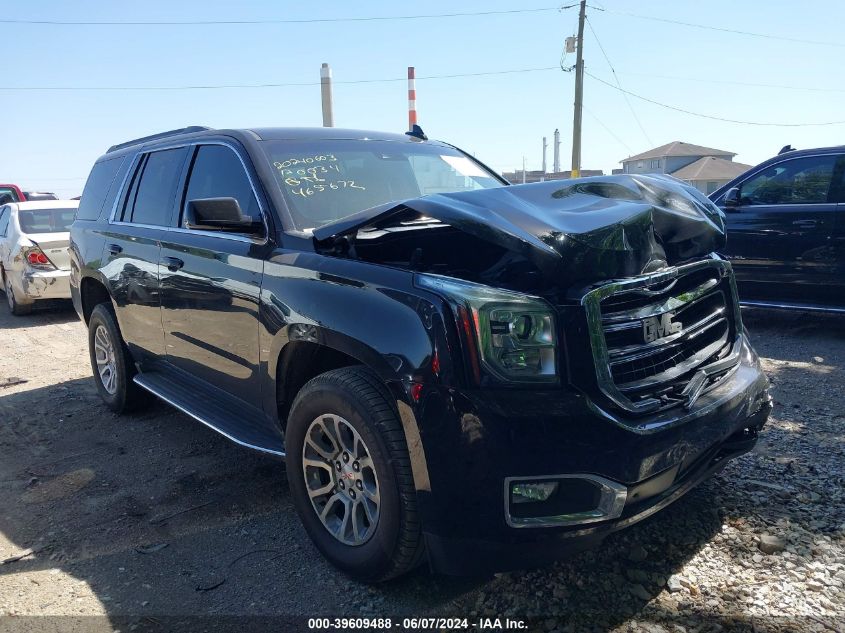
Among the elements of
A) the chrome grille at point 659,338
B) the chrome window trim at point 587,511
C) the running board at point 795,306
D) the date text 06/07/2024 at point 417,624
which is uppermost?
the chrome grille at point 659,338

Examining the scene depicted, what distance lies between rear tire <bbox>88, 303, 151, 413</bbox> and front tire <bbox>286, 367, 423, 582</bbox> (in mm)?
2533

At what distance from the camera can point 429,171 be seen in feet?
13.4

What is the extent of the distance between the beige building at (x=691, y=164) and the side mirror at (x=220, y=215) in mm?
46148

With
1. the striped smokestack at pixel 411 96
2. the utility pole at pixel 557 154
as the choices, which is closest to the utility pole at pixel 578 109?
the striped smokestack at pixel 411 96

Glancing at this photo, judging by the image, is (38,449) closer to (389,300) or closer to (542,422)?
(389,300)

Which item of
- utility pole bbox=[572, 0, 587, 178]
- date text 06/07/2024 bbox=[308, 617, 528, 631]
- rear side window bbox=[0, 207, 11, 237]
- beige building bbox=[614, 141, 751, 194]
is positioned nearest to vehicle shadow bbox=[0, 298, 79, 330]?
rear side window bbox=[0, 207, 11, 237]

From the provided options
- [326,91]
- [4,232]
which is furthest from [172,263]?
[326,91]

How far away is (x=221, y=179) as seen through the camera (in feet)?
12.3

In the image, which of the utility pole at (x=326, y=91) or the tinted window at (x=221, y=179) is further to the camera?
the utility pole at (x=326, y=91)

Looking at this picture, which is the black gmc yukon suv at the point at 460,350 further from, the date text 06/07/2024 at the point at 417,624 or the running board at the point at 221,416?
the date text 06/07/2024 at the point at 417,624

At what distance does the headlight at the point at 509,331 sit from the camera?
2221 millimetres

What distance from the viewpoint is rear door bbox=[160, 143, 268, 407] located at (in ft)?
10.7

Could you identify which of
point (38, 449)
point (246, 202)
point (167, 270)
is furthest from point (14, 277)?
point (246, 202)

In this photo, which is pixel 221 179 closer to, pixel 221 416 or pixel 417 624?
pixel 221 416
